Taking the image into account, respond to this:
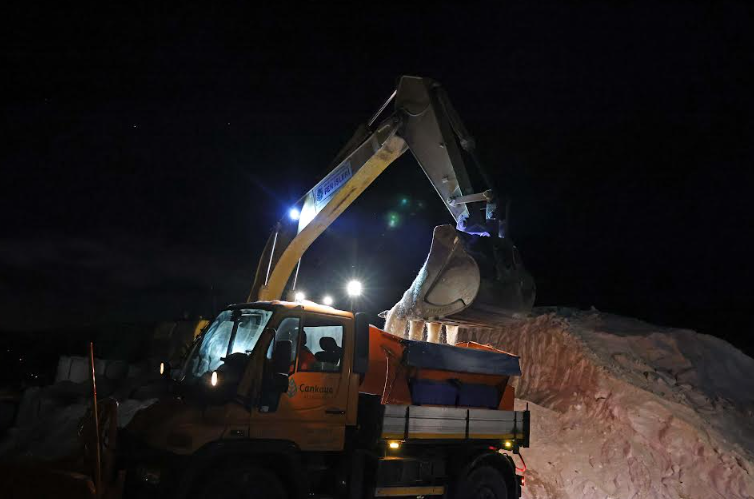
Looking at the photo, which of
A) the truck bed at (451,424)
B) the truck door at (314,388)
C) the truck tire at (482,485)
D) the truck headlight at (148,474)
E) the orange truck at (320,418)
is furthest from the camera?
the truck tire at (482,485)

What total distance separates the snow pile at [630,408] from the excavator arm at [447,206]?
4163 millimetres

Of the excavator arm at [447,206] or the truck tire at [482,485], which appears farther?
the excavator arm at [447,206]

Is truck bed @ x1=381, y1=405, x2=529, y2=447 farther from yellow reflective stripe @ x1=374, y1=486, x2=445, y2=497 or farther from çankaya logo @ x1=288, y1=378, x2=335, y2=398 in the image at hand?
çankaya logo @ x1=288, y1=378, x2=335, y2=398

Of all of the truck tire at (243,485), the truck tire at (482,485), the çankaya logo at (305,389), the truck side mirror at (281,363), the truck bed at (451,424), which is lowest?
the truck tire at (482,485)

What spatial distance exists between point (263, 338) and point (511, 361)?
12.5ft

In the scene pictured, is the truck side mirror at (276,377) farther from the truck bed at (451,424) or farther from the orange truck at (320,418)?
the truck bed at (451,424)

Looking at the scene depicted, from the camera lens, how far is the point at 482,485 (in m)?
7.16

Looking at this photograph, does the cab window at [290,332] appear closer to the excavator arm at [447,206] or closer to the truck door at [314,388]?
the truck door at [314,388]

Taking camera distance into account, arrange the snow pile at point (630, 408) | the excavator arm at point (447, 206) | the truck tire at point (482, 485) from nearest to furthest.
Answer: the truck tire at point (482, 485) < the excavator arm at point (447, 206) < the snow pile at point (630, 408)

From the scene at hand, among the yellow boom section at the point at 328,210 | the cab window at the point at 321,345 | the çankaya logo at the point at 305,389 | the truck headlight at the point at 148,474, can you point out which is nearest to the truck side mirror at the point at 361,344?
the cab window at the point at 321,345

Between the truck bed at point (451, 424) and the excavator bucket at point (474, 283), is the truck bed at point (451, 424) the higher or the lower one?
the lower one

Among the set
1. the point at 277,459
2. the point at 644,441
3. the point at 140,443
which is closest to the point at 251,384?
the point at 277,459

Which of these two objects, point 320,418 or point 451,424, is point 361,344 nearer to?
point 320,418

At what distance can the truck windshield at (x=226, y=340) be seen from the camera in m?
5.67
